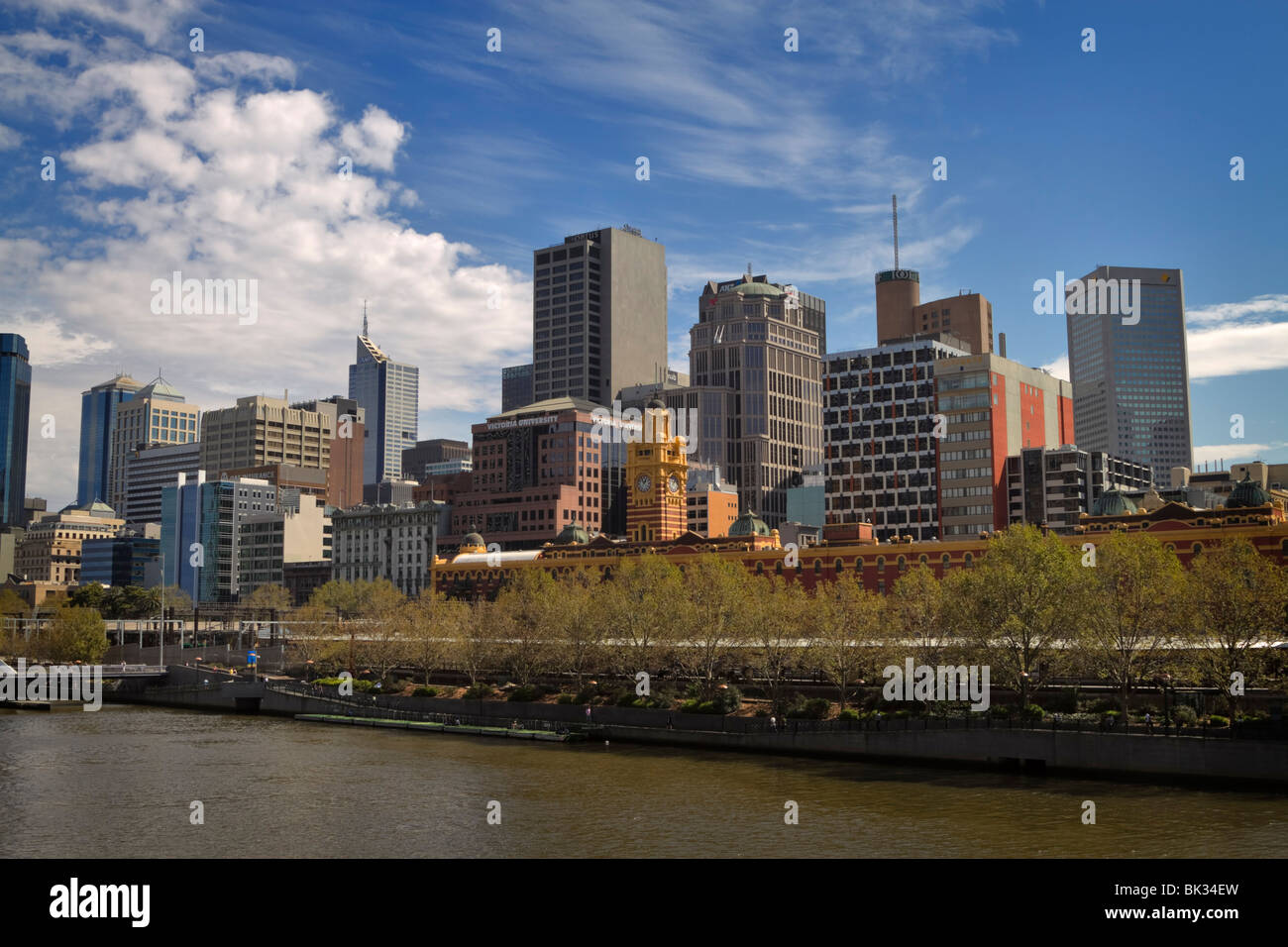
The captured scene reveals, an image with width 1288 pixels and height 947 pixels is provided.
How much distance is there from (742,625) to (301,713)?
45626 mm

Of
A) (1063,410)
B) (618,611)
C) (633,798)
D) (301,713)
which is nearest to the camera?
(633,798)

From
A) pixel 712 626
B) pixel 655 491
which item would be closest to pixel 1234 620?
pixel 712 626

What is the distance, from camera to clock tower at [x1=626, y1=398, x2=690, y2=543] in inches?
5935

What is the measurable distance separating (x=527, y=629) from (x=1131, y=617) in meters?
55.5

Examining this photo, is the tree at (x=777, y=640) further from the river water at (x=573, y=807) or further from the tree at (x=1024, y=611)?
the tree at (x=1024, y=611)

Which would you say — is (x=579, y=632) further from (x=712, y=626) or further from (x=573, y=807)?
(x=573, y=807)

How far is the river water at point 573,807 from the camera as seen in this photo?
48.2m

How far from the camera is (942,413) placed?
17550 cm

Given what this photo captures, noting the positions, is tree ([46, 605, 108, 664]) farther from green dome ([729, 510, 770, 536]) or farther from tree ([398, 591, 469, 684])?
green dome ([729, 510, 770, 536])

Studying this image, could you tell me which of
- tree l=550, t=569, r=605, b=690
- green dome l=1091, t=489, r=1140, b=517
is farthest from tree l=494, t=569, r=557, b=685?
green dome l=1091, t=489, r=1140, b=517

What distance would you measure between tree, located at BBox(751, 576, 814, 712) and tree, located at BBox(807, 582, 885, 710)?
1.53 m

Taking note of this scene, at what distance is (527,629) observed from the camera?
109 metres
